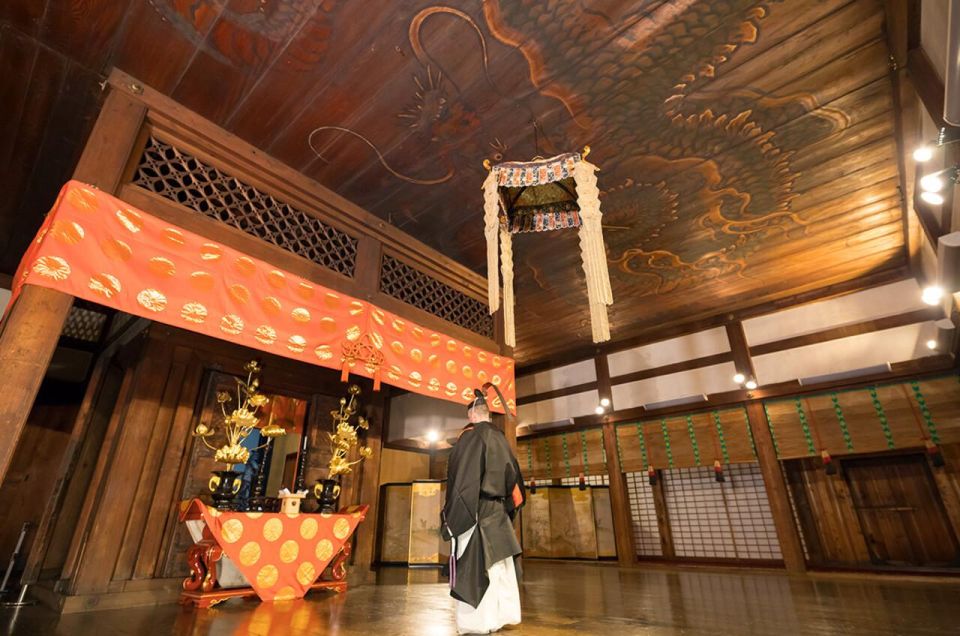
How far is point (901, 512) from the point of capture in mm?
5609

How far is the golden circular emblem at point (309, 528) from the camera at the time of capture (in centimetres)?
360

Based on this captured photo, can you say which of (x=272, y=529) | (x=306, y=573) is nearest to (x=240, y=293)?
(x=272, y=529)

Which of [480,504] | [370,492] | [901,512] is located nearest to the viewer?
[480,504]

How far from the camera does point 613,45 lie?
2.99 m

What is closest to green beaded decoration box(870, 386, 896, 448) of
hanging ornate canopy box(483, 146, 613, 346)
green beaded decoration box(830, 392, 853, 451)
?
green beaded decoration box(830, 392, 853, 451)

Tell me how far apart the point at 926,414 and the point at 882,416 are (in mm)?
393

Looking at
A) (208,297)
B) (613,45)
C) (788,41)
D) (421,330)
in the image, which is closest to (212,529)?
(208,297)

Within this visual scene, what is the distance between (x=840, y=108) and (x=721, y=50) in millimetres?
1265

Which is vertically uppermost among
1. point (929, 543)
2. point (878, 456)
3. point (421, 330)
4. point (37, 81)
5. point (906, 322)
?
point (37, 81)

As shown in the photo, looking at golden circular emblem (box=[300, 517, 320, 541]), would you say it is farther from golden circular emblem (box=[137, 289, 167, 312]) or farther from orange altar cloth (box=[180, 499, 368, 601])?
golden circular emblem (box=[137, 289, 167, 312])

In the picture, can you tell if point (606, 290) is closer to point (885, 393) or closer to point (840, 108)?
point (840, 108)

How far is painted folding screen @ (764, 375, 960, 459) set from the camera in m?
5.12

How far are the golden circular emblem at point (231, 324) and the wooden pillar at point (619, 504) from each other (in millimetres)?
6186

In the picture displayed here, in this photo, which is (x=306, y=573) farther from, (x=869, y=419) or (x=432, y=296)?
(x=869, y=419)
